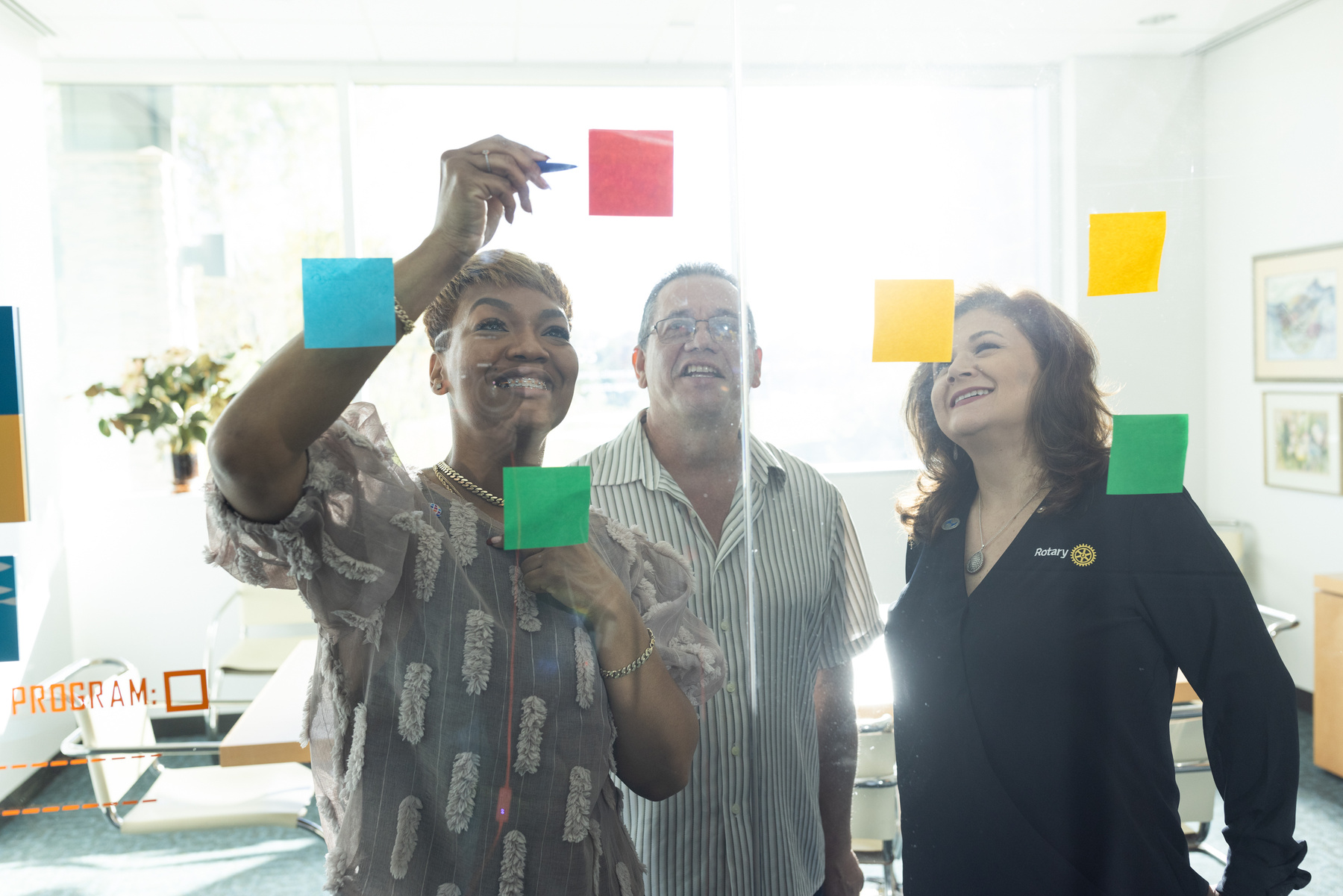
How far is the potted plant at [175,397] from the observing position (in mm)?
928

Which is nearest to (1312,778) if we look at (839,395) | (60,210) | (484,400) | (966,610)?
(966,610)

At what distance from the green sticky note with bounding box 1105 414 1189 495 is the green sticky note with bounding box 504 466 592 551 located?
0.64m

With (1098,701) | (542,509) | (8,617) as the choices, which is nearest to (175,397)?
(8,617)

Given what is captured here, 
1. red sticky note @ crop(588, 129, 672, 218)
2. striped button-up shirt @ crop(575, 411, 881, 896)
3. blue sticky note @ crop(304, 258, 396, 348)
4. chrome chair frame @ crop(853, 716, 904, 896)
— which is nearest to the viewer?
blue sticky note @ crop(304, 258, 396, 348)

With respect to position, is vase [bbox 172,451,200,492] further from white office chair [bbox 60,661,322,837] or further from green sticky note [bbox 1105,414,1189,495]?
green sticky note [bbox 1105,414,1189,495]

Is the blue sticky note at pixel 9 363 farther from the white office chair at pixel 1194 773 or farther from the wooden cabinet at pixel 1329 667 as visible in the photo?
the wooden cabinet at pixel 1329 667

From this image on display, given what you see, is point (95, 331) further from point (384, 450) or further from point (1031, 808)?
point (1031, 808)

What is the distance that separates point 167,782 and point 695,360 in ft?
4.17

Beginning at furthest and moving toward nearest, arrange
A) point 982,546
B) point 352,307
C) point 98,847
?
point 98,847 → point 982,546 → point 352,307

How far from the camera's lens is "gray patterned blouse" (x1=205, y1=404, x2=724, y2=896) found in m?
0.67

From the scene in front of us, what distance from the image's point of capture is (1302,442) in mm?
1017

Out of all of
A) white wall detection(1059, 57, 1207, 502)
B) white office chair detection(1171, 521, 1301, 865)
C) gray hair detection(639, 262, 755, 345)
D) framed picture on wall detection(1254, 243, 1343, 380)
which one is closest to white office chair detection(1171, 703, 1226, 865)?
white office chair detection(1171, 521, 1301, 865)

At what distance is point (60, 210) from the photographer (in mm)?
947

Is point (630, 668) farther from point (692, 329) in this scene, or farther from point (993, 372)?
point (993, 372)
